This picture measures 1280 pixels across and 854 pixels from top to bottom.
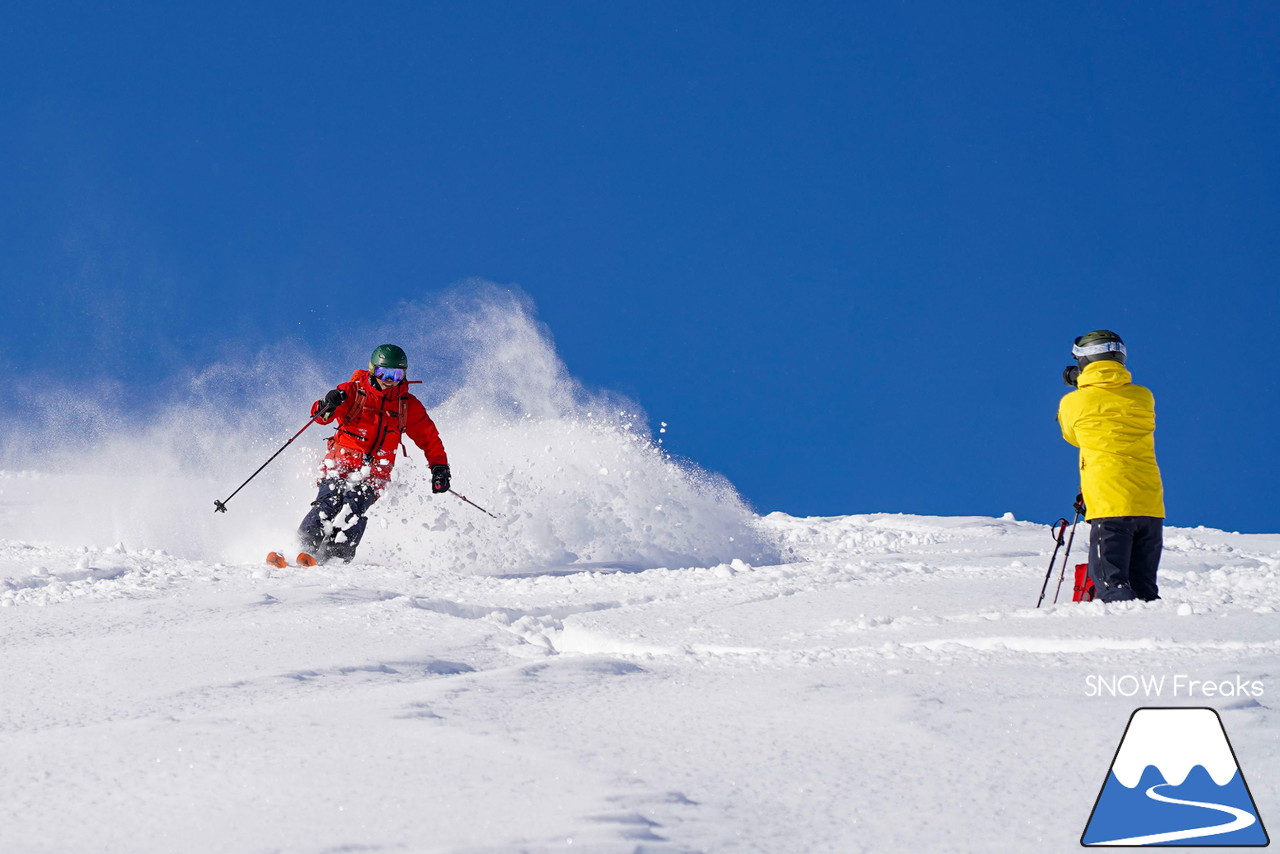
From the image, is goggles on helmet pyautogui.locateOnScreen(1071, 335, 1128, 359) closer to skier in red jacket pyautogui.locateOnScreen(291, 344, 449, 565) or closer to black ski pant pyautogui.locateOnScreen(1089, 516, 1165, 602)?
black ski pant pyautogui.locateOnScreen(1089, 516, 1165, 602)

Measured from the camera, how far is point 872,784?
2.37 m

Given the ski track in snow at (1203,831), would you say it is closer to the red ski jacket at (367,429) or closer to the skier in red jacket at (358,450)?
the skier in red jacket at (358,450)

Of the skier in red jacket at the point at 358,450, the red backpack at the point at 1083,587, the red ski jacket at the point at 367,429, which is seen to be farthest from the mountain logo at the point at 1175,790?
the red ski jacket at the point at 367,429

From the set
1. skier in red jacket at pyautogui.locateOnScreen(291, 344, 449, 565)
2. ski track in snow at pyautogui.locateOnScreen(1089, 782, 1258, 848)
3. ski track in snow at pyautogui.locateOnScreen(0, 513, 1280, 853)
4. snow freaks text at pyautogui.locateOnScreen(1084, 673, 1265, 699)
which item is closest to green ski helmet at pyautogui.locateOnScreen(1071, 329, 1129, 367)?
ski track in snow at pyautogui.locateOnScreen(0, 513, 1280, 853)

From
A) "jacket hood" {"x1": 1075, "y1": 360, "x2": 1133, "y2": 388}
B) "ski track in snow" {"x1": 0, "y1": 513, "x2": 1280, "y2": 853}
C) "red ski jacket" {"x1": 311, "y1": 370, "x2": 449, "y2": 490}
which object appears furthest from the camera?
"red ski jacket" {"x1": 311, "y1": 370, "x2": 449, "y2": 490}

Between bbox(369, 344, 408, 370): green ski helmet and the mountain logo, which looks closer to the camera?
the mountain logo

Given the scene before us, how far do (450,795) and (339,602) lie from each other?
323 cm

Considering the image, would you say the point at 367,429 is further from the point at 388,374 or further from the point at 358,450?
the point at 388,374

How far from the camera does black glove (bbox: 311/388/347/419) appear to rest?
336 inches

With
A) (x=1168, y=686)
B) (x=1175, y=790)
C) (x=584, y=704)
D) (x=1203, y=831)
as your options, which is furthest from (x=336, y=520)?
(x=1203, y=831)

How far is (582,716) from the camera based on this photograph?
9.73ft

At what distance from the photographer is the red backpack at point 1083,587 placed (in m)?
5.69

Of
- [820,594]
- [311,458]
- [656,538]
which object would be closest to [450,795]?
[820,594]

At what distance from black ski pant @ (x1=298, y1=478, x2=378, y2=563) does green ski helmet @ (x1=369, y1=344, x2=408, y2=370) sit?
114 cm
